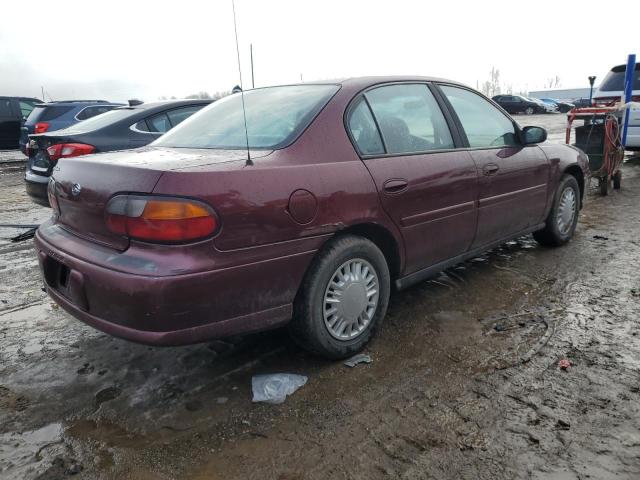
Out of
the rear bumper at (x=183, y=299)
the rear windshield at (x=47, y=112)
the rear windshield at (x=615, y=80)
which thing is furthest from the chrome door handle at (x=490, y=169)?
the rear windshield at (x=47, y=112)

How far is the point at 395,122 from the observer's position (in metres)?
3.06

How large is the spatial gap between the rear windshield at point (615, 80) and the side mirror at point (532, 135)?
6560mm

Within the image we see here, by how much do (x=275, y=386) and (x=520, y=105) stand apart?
122 ft

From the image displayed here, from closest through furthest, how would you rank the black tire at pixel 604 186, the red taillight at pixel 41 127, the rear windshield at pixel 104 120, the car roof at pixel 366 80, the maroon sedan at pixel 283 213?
the maroon sedan at pixel 283 213 < the car roof at pixel 366 80 < the rear windshield at pixel 104 120 < the black tire at pixel 604 186 < the red taillight at pixel 41 127

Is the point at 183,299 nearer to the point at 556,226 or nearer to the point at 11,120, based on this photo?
the point at 556,226

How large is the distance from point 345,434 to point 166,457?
2.51 feet

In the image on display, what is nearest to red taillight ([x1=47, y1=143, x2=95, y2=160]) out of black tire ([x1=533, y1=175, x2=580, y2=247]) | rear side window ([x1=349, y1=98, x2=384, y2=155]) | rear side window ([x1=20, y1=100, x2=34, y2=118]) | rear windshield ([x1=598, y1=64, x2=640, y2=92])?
rear side window ([x1=349, y1=98, x2=384, y2=155])

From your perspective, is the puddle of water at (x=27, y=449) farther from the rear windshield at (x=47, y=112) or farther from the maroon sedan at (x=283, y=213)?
the rear windshield at (x=47, y=112)

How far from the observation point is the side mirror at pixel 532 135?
13.0 feet

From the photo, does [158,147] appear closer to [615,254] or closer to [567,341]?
[567,341]

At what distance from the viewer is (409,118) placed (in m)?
3.19

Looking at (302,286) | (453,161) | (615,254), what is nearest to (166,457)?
(302,286)

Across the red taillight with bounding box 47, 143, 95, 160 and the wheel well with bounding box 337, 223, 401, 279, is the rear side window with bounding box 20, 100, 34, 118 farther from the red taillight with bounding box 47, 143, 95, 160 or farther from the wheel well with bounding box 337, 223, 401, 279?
the wheel well with bounding box 337, 223, 401, 279

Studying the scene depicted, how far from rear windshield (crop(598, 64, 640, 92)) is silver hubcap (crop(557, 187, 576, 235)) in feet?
18.9
